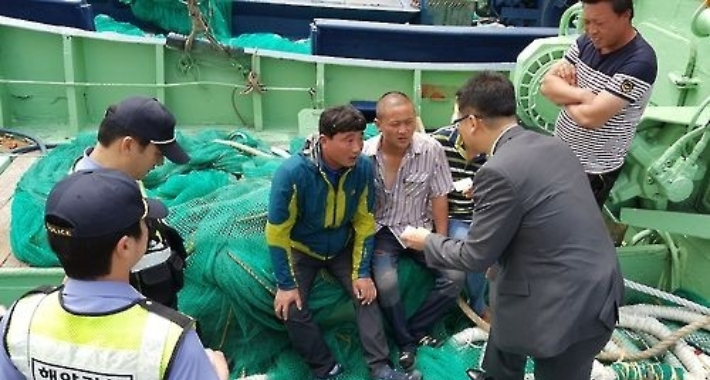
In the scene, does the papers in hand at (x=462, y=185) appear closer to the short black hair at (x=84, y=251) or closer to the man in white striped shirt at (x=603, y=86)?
the man in white striped shirt at (x=603, y=86)

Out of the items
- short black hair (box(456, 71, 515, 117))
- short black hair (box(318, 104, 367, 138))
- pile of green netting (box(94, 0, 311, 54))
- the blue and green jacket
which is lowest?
the blue and green jacket

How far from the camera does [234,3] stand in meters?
8.01

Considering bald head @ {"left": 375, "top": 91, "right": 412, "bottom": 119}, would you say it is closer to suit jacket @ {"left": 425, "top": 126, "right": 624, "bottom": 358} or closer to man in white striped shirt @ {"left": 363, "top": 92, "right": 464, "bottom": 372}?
man in white striped shirt @ {"left": 363, "top": 92, "right": 464, "bottom": 372}

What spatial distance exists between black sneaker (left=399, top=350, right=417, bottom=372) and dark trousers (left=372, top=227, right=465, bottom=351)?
43 millimetres

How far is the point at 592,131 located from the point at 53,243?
7.86 ft

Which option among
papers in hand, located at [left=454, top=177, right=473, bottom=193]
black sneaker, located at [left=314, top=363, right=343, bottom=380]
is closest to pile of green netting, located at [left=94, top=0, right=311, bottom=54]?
papers in hand, located at [left=454, top=177, right=473, bottom=193]

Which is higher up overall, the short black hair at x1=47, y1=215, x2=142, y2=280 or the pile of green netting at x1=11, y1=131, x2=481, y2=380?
the short black hair at x1=47, y1=215, x2=142, y2=280

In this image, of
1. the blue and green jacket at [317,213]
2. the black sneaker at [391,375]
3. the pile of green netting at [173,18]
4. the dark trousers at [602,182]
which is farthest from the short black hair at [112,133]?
the pile of green netting at [173,18]

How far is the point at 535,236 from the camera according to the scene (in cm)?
235

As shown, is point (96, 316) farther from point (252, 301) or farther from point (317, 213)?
point (252, 301)

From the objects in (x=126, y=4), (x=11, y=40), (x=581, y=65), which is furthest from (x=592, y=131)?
(x=126, y=4)

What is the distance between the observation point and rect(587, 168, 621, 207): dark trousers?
3.22 metres

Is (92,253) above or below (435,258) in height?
above

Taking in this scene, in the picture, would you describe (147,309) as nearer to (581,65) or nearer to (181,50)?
(581,65)
